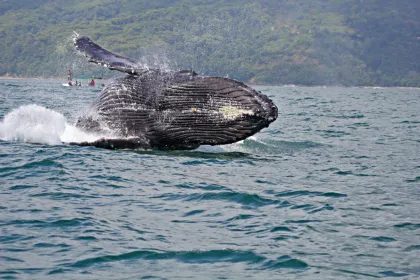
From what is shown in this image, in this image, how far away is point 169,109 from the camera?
32.1 ft

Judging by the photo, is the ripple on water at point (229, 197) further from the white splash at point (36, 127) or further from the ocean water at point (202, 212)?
the white splash at point (36, 127)

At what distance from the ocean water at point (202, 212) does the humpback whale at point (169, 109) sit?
0.44m

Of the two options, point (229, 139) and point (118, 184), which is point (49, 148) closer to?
point (118, 184)

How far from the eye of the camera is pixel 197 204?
8141mm

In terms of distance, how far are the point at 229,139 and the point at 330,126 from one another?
456 inches

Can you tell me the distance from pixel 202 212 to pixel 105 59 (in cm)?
347

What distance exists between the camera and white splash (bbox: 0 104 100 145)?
1227 centimetres

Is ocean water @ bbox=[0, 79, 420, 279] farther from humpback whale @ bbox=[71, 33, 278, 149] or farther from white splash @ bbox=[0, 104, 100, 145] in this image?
humpback whale @ bbox=[71, 33, 278, 149]

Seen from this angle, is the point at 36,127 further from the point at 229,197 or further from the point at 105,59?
the point at 229,197

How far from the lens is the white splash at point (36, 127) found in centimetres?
1227

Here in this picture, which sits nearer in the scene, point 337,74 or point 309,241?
point 309,241

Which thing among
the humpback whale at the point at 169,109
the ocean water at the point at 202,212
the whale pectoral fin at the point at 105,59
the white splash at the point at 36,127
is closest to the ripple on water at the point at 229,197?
the ocean water at the point at 202,212

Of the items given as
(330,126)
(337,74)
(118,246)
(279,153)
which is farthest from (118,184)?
(337,74)

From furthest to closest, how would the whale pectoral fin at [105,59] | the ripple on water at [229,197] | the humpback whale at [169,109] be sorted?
the whale pectoral fin at [105,59], the humpback whale at [169,109], the ripple on water at [229,197]
